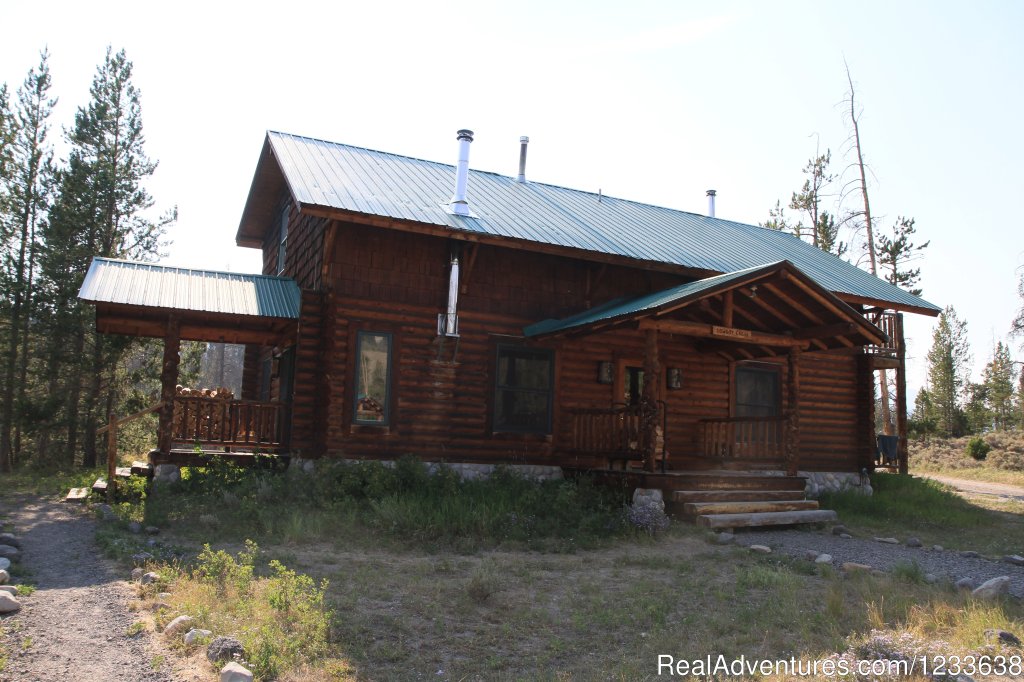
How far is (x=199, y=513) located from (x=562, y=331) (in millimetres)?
6206

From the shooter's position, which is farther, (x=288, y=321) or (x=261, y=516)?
(x=288, y=321)

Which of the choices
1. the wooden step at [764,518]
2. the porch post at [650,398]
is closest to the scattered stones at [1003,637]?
the wooden step at [764,518]

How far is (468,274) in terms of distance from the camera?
1394 cm

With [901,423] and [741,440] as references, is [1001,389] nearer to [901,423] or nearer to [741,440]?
[901,423]

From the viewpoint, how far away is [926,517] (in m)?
13.9

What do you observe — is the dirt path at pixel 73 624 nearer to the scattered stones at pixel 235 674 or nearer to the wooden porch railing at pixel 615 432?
the scattered stones at pixel 235 674

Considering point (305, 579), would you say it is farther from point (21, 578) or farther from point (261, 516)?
point (261, 516)

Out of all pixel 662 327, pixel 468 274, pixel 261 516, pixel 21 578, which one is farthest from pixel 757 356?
pixel 21 578

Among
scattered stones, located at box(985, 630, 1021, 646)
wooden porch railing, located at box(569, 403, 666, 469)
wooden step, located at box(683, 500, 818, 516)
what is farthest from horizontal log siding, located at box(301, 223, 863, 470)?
scattered stones, located at box(985, 630, 1021, 646)

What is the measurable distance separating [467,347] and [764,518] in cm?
565

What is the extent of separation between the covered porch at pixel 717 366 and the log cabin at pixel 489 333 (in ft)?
0.15

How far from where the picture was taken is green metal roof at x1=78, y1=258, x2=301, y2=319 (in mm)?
12367

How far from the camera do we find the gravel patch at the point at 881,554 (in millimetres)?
9062

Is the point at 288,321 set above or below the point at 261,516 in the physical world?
above
